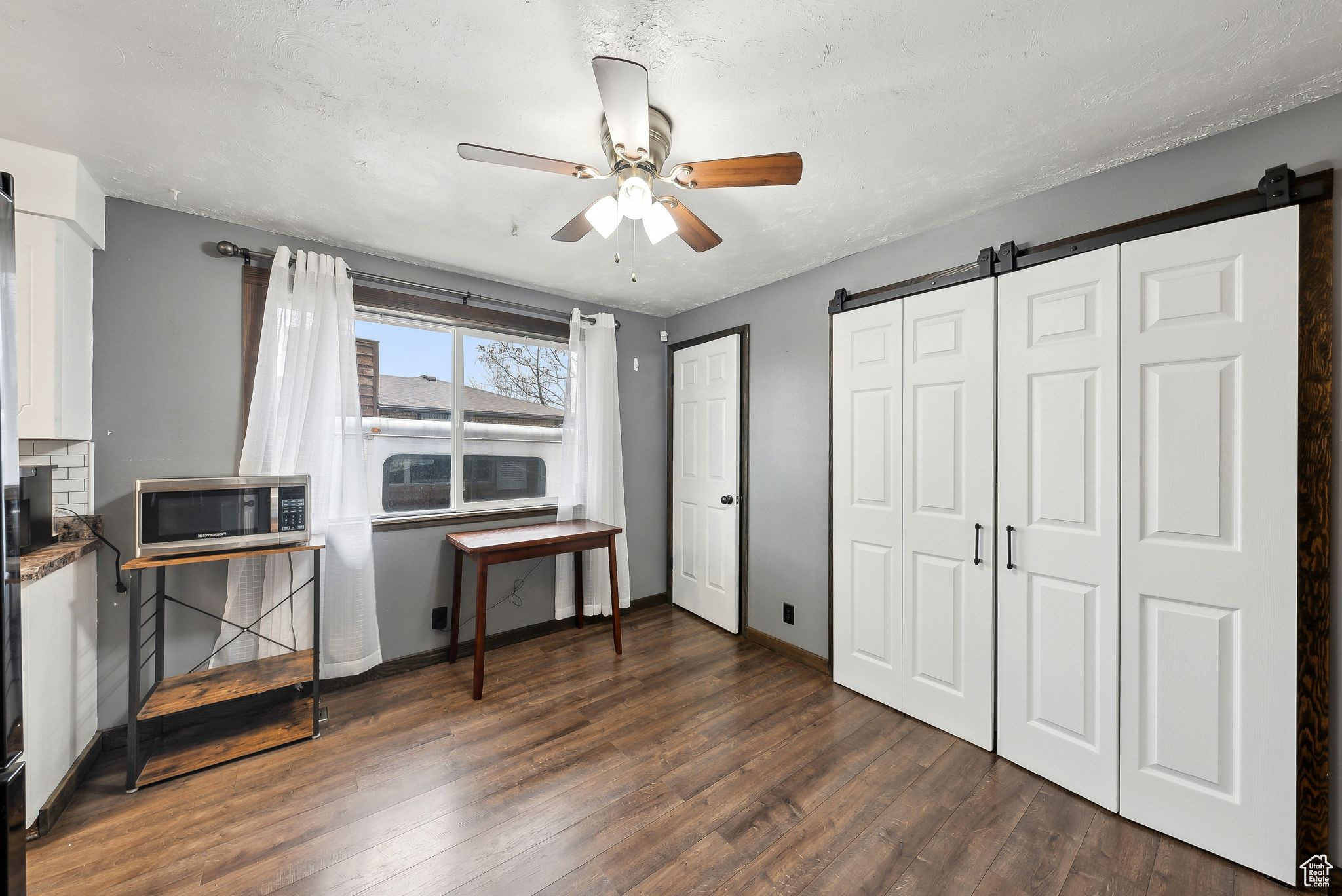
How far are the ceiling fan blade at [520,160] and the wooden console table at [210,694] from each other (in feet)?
6.02

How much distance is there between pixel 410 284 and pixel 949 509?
3.16m

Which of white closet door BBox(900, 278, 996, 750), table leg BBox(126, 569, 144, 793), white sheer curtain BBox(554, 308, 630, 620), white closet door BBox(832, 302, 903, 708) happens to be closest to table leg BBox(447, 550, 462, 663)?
white sheer curtain BBox(554, 308, 630, 620)

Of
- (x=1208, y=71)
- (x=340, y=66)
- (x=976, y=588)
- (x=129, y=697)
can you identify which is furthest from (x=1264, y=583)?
(x=129, y=697)

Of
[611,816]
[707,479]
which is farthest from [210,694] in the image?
Result: [707,479]

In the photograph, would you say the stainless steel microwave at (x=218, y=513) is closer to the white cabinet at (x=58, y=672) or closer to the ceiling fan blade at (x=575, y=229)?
the white cabinet at (x=58, y=672)

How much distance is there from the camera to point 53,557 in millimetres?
1774

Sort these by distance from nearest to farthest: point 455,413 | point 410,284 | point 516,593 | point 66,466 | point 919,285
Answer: point 66,466, point 919,285, point 410,284, point 455,413, point 516,593

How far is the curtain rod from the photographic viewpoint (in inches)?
94.7

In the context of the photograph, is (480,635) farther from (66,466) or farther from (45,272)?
(45,272)

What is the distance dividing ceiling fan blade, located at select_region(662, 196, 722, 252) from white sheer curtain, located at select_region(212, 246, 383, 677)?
1.91 meters

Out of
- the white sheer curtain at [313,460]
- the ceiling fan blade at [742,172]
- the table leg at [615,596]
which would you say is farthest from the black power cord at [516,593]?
the ceiling fan blade at [742,172]

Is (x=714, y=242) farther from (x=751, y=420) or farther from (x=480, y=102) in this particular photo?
(x=751, y=420)

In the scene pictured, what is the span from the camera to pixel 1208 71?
4.65 feet

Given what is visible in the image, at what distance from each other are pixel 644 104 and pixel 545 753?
2444 millimetres
